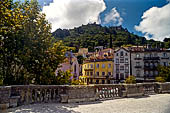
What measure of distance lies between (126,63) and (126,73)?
3104mm

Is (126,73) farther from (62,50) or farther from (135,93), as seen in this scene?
(62,50)

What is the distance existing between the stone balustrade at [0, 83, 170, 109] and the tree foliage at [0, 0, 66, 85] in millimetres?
1463

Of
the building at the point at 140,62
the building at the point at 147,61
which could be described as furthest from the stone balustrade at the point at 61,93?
the building at the point at 147,61

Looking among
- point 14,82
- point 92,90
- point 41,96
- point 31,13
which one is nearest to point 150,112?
point 92,90

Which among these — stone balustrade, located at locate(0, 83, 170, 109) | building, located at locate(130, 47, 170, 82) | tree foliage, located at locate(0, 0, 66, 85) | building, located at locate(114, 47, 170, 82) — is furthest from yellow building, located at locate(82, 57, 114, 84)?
tree foliage, located at locate(0, 0, 66, 85)

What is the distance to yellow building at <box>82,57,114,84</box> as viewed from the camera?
42438mm

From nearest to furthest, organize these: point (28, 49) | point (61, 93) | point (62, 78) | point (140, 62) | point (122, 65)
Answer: point (61, 93)
point (28, 49)
point (62, 78)
point (140, 62)
point (122, 65)

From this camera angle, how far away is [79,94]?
7.65m

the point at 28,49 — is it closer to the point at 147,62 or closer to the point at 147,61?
the point at 147,61

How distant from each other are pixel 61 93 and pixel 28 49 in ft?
11.1

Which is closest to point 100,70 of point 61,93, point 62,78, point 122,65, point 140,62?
point 122,65

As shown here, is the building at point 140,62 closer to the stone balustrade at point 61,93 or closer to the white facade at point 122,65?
the white facade at point 122,65

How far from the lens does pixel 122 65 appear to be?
4106 cm

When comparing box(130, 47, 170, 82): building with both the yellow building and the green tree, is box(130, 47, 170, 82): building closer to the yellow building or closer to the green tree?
the yellow building
